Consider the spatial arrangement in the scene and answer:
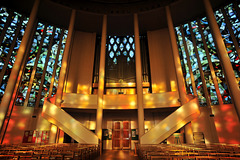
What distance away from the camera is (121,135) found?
35.4 feet

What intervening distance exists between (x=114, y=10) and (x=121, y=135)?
9.57 meters

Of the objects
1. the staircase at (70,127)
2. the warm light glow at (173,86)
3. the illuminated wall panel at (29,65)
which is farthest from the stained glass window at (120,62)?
the illuminated wall panel at (29,65)

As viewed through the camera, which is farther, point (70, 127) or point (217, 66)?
point (217, 66)

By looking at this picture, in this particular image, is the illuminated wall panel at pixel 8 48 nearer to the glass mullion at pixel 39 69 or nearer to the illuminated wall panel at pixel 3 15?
the illuminated wall panel at pixel 3 15

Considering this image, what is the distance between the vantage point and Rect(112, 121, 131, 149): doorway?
413 inches

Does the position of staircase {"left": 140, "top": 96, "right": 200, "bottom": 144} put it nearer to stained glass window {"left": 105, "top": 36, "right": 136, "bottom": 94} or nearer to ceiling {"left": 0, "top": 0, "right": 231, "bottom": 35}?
stained glass window {"left": 105, "top": 36, "right": 136, "bottom": 94}

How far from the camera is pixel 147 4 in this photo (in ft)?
37.0

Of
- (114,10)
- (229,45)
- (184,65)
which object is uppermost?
(114,10)

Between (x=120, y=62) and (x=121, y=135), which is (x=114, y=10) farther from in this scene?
(x=121, y=135)

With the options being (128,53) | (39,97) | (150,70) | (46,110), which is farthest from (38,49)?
(150,70)

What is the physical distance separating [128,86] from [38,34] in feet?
27.4

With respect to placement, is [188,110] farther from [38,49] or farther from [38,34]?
[38,34]

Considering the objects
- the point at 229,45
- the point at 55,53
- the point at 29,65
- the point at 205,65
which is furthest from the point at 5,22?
the point at 229,45

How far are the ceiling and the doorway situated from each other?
8.27m
